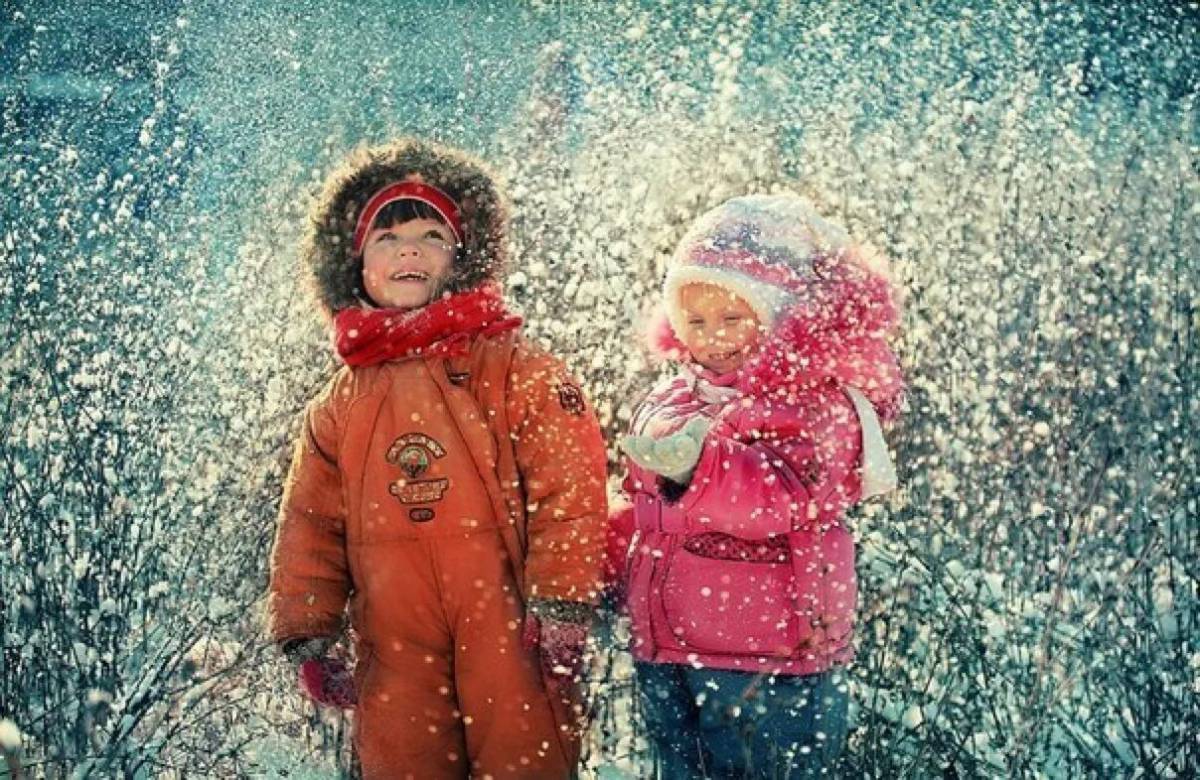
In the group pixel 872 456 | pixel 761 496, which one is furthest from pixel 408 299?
pixel 872 456

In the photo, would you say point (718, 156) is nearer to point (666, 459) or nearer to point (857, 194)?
point (857, 194)

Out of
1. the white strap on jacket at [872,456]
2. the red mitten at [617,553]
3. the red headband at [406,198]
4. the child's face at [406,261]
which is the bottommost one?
the red mitten at [617,553]

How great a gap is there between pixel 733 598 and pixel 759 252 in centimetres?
62

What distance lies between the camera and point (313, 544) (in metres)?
2.61

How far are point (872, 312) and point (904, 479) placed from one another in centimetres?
149

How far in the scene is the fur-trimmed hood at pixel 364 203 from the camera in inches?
106

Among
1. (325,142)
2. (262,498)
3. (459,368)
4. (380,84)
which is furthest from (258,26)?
(459,368)

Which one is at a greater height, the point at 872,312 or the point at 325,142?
the point at 325,142

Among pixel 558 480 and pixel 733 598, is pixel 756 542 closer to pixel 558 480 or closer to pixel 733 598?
pixel 733 598

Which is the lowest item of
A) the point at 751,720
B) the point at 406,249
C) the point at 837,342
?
the point at 751,720

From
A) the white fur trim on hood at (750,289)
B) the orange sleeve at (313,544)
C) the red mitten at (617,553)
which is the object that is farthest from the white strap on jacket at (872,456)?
the orange sleeve at (313,544)

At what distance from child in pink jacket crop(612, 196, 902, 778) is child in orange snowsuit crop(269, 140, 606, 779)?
6.5 inches

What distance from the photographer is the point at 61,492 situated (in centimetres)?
318

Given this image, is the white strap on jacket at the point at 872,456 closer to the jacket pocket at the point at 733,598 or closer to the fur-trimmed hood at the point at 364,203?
the jacket pocket at the point at 733,598
